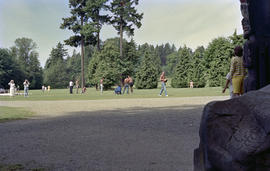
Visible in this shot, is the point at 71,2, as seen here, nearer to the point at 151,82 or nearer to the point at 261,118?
the point at 151,82

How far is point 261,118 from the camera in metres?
2.20

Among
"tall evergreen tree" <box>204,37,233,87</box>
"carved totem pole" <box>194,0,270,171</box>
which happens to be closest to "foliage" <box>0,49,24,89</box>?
"tall evergreen tree" <box>204,37,233,87</box>

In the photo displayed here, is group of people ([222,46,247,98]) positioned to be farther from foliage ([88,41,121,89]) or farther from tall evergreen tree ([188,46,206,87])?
tall evergreen tree ([188,46,206,87])

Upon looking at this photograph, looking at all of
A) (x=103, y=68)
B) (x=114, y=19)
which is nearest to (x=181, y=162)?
(x=103, y=68)

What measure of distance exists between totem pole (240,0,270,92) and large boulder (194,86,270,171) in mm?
1425

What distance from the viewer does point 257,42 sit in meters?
3.90

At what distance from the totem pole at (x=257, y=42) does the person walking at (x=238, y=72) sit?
9.47 feet

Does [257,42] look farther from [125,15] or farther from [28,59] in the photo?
[28,59]

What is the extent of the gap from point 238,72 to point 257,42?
3230 mm

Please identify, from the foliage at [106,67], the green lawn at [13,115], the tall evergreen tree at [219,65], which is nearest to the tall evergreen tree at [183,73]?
the tall evergreen tree at [219,65]

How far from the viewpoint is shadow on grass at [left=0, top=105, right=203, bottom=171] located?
4.48 m

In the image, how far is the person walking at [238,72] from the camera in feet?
22.6

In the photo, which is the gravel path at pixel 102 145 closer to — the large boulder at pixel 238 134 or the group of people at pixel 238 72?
the group of people at pixel 238 72

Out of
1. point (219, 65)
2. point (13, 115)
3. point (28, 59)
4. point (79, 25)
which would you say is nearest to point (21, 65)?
point (28, 59)
